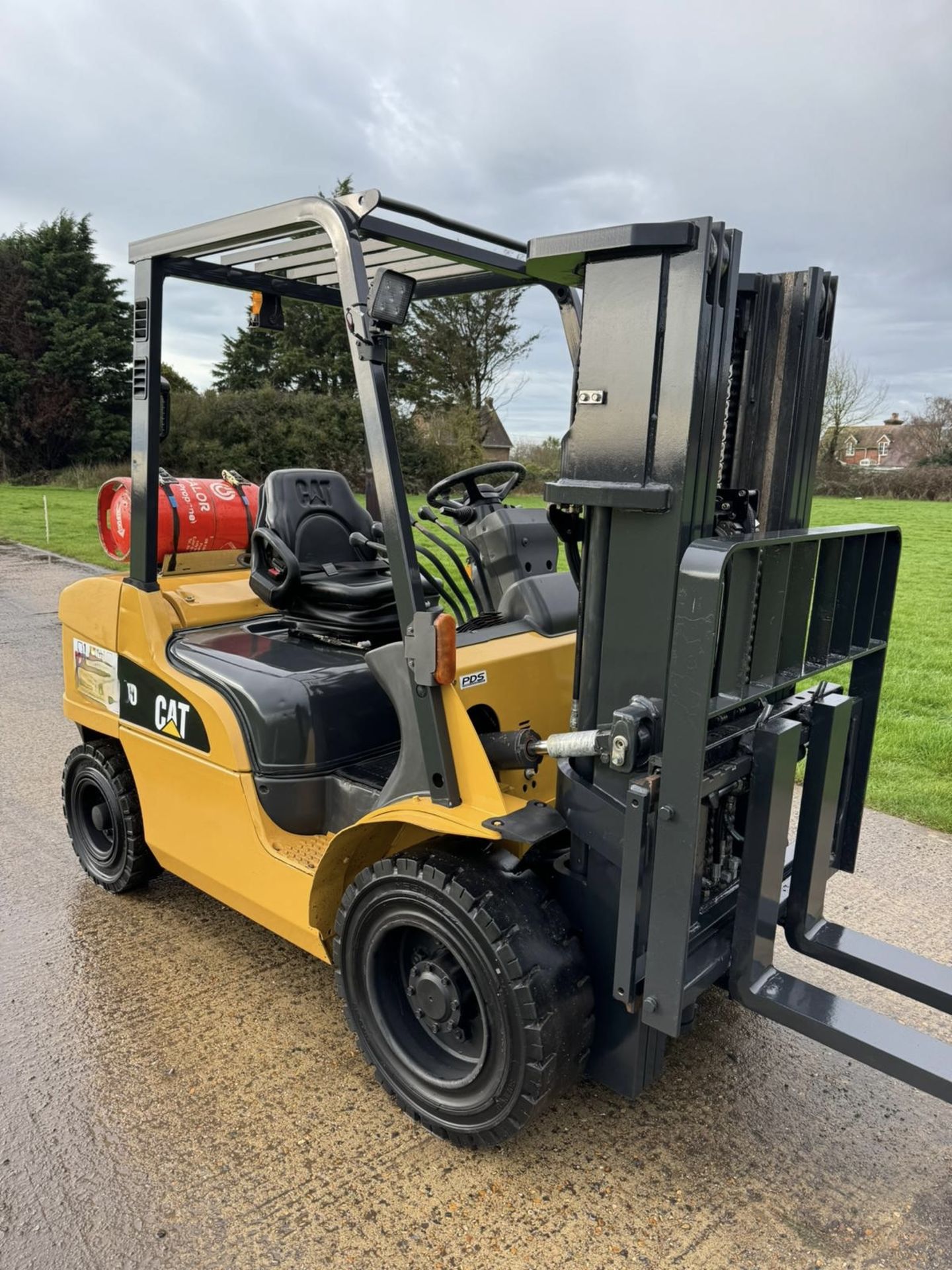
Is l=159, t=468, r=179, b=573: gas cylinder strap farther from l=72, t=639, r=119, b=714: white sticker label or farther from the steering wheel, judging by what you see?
the steering wheel

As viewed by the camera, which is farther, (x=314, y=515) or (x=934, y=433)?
(x=934, y=433)

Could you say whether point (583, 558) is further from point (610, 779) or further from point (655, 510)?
point (610, 779)

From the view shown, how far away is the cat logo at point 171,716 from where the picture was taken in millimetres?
3318

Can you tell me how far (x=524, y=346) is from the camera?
28500mm

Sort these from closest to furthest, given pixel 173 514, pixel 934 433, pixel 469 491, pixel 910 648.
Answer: pixel 173 514 < pixel 469 491 < pixel 910 648 < pixel 934 433

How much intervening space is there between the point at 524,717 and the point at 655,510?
3.55 ft

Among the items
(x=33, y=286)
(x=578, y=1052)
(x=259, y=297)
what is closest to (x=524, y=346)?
(x=33, y=286)

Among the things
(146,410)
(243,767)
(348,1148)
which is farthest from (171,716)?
(348,1148)

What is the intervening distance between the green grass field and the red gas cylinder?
4.63ft

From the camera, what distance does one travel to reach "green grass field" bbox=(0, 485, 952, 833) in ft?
18.2

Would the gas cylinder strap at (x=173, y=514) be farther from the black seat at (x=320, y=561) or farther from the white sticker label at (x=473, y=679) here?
the white sticker label at (x=473, y=679)

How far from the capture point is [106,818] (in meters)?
4.07

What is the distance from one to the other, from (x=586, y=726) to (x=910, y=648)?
831 cm

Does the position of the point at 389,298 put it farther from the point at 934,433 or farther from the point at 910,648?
the point at 934,433
